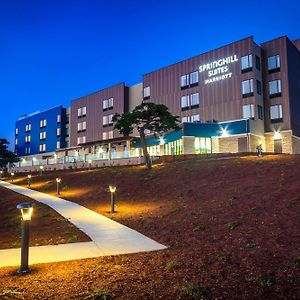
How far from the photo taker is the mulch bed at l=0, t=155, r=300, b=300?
5766 mm

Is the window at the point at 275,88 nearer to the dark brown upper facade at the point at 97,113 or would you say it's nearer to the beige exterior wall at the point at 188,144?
the beige exterior wall at the point at 188,144

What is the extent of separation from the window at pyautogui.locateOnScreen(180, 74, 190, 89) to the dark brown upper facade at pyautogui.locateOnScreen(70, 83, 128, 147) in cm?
1376

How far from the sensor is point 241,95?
44844 mm

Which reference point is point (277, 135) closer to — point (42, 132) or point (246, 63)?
point (246, 63)

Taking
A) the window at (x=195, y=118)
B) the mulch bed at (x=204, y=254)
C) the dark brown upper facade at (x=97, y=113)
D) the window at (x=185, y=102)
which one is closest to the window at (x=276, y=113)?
the window at (x=195, y=118)

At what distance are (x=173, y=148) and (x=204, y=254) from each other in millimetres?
37645

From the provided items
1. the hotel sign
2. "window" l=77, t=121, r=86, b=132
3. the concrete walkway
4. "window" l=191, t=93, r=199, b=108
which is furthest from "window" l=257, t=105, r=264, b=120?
"window" l=77, t=121, r=86, b=132

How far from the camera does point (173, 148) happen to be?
1786 inches

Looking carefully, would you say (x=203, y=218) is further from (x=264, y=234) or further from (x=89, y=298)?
(x=89, y=298)

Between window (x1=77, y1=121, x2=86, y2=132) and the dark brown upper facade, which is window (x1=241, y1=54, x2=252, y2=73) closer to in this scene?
the dark brown upper facade

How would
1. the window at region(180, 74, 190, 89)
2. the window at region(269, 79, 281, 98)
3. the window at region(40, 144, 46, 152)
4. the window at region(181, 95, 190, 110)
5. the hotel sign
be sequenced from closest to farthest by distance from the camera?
the window at region(269, 79, 281, 98), the hotel sign, the window at region(181, 95, 190, 110), the window at region(180, 74, 190, 89), the window at region(40, 144, 46, 152)

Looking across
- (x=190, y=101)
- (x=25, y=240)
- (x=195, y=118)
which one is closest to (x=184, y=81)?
(x=190, y=101)

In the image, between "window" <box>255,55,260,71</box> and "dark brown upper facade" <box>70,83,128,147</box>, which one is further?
"dark brown upper facade" <box>70,83,128,147</box>

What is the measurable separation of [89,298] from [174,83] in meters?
50.4
